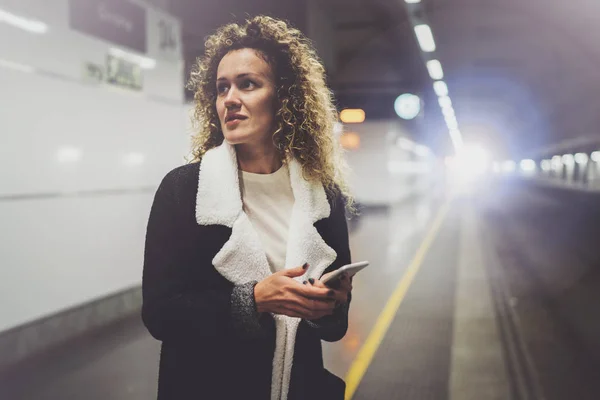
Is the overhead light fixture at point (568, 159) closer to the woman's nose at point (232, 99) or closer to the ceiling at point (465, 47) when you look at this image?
the ceiling at point (465, 47)

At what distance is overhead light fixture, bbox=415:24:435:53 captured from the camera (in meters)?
13.0

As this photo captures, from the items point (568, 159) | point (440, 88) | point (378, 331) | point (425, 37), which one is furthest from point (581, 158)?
point (378, 331)

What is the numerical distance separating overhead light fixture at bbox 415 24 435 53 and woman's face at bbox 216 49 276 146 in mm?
12018

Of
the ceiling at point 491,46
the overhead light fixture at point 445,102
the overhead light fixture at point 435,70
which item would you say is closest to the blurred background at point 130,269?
the ceiling at point 491,46

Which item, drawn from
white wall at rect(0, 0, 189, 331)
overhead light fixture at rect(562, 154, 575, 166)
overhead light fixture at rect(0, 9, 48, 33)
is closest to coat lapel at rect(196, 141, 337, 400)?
white wall at rect(0, 0, 189, 331)

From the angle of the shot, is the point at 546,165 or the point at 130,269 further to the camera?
the point at 546,165

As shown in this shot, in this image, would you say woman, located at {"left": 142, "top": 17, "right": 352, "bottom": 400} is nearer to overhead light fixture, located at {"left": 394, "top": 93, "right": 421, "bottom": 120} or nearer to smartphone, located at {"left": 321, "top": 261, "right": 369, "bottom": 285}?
smartphone, located at {"left": 321, "top": 261, "right": 369, "bottom": 285}

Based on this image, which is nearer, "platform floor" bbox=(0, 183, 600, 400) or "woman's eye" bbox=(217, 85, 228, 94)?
"woman's eye" bbox=(217, 85, 228, 94)

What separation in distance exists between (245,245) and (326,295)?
0.82 feet

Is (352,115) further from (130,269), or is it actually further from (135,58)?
(130,269)

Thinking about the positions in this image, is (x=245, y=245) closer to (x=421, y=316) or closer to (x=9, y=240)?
(x=9, y=240)

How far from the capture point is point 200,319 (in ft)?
4.75

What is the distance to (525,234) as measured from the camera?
15328 millimetres

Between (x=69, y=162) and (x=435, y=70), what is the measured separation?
17.0 meters
